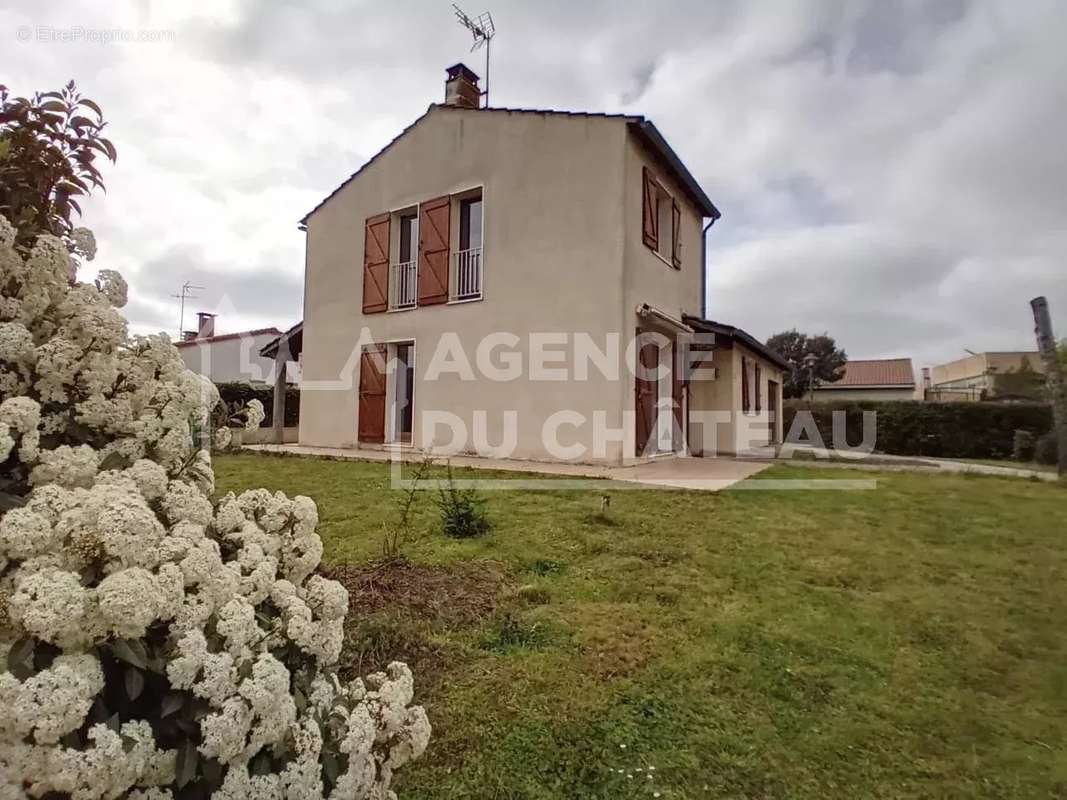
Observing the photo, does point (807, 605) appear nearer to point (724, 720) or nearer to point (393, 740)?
point (724, 720)

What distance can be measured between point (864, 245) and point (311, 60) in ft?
77.3

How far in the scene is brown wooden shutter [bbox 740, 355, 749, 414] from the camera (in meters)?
14.4

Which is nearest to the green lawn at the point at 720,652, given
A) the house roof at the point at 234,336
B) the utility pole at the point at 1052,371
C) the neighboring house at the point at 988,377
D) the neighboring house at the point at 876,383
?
the utility pole at the point at 1052,371

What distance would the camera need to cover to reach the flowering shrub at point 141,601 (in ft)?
3.56

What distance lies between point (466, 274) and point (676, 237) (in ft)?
16.8

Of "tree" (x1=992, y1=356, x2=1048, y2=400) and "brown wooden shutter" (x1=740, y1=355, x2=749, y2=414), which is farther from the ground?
"tree" (x1=992, y1=356, x2=1048, y2=400)

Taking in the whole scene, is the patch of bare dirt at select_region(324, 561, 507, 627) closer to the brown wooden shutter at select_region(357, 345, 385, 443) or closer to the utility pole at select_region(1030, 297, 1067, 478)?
the brown wooden shutter at select_region(357, 345, 385, 443)

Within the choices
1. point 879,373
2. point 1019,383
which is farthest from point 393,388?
point 879,373

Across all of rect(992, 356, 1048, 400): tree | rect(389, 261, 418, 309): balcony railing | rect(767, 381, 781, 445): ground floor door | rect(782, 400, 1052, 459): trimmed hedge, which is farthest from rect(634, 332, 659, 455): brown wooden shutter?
rect(992, 356, 1048, 400): tree

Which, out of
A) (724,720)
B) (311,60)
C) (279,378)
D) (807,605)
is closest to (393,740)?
(724,720)

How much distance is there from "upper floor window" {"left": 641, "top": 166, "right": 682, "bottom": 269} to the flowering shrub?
10.9m

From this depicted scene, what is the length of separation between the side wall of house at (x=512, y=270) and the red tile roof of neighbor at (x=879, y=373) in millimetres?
40865

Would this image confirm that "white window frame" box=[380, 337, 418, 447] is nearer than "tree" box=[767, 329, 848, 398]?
Yes

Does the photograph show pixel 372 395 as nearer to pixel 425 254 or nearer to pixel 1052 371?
pixel 425 254
